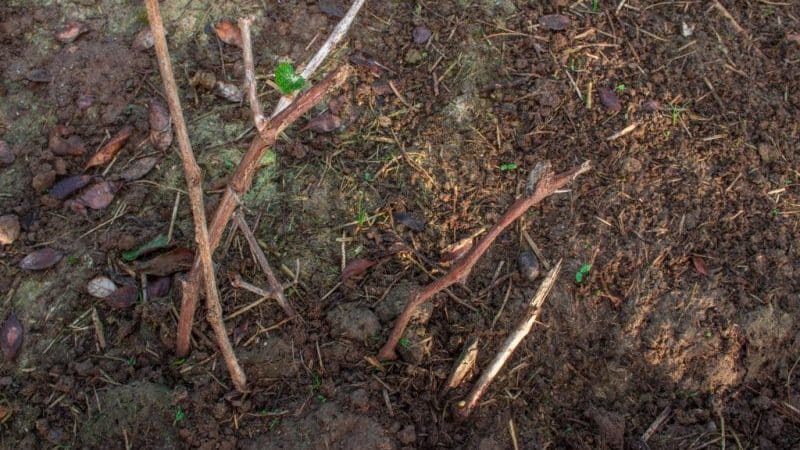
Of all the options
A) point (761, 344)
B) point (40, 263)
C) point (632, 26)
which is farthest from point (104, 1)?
point (761, 344)

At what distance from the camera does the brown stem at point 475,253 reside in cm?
182

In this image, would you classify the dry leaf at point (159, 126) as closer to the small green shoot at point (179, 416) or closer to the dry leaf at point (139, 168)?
the dry leaf at point (139, 168)

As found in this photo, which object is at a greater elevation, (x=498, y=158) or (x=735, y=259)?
(x=498, y=158)

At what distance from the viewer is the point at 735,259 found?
2.67 m

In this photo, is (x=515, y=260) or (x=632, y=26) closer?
(x=515, y=260)

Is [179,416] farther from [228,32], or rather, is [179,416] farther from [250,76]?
[228,32]

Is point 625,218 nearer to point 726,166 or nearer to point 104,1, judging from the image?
point 726,166

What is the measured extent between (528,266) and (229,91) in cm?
124

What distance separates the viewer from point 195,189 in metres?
1.92

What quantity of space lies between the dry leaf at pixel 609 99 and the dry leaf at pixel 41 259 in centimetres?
200

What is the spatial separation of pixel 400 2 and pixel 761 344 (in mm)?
1833

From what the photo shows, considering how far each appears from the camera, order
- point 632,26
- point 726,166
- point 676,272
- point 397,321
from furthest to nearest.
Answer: point 632,26 < point 726,166 < point 676,272 < point 397,321

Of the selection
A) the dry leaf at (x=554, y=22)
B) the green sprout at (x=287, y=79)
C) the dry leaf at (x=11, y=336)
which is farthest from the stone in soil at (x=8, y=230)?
the dry leaf at (x=554, y=22)

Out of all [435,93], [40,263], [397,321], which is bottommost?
[397,321]
